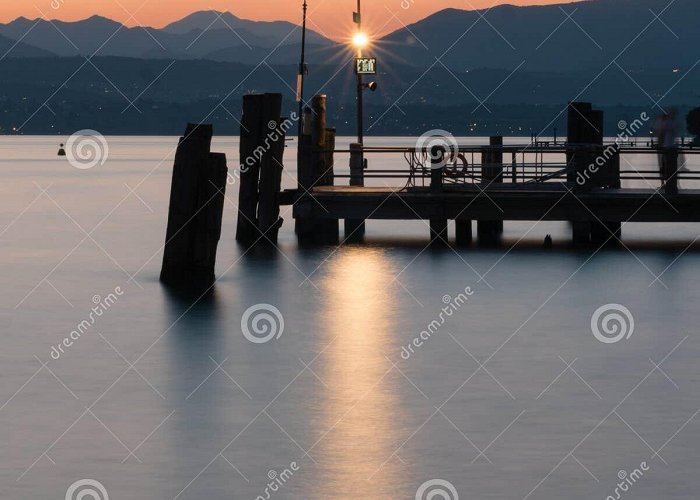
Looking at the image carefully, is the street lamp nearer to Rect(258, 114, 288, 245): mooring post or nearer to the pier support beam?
Rect(258, 114, 288, 245): mooring post

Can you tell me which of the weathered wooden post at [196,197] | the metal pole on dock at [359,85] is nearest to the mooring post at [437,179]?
the weathered wooden post at [196,197]

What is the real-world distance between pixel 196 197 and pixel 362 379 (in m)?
9.59

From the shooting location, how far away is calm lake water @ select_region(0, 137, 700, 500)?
13.8 metres

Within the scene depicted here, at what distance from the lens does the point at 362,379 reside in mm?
19172

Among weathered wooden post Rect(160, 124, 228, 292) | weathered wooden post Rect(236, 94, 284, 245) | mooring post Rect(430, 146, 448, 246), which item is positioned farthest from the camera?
weathered wooden post Rect(236, 94, 284, 245)

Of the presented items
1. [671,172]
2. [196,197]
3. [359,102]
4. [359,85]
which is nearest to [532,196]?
[671,172]

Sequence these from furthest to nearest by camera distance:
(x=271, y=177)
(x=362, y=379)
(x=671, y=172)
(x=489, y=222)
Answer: (x=489, y=222)
(x=271, y=177)
(x=671, y=172)
(x=362, y=379)

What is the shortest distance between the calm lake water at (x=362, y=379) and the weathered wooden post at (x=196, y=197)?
1.13 m

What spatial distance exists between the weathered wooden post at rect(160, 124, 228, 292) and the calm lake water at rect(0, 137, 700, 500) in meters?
1.13

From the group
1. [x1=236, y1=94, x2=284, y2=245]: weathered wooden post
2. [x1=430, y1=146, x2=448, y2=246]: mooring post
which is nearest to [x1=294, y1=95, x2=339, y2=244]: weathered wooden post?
→ [x1=236, y1=94, x2=284, y2=245]: weathered wooden post

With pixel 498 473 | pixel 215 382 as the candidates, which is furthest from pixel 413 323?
pixel 498 473

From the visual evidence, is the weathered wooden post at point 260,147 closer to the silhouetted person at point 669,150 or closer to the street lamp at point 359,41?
the silhouetted person at point 669,150

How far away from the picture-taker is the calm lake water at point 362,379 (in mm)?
13758

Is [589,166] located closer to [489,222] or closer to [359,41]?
[489,222]
